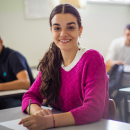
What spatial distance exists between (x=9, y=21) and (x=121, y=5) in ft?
7.98

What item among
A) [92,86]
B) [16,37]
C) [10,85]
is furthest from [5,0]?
[92,86]

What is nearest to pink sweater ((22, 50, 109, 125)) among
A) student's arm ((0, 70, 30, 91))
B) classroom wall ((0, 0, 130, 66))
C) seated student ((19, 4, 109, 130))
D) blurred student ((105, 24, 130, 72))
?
seated student ((19, 4, 109, 130))

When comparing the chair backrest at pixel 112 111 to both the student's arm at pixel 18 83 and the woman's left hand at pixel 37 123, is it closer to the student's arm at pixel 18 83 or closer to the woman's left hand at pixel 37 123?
the woman's left hand at pixel 37 123

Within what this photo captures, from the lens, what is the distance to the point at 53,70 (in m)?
1.18

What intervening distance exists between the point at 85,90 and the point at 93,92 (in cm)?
7

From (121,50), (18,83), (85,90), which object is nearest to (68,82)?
(85,90)

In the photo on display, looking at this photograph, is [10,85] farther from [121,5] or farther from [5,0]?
[121,5]

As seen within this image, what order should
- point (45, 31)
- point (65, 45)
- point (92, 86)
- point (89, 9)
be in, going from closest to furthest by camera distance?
point (92, 86) → point (65, 45) → point (45, 31) → point (89, 9)

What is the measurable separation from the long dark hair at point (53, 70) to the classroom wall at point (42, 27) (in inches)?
52.2

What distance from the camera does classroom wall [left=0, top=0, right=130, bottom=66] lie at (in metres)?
3.03

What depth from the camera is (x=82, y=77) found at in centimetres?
101

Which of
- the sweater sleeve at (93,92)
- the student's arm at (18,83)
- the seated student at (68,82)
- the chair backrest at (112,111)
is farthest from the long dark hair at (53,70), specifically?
the student's arm at (18,83)

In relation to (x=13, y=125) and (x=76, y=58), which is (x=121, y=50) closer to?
(x=76, y=58)

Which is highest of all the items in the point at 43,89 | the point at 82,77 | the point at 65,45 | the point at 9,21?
the point at 9,21
